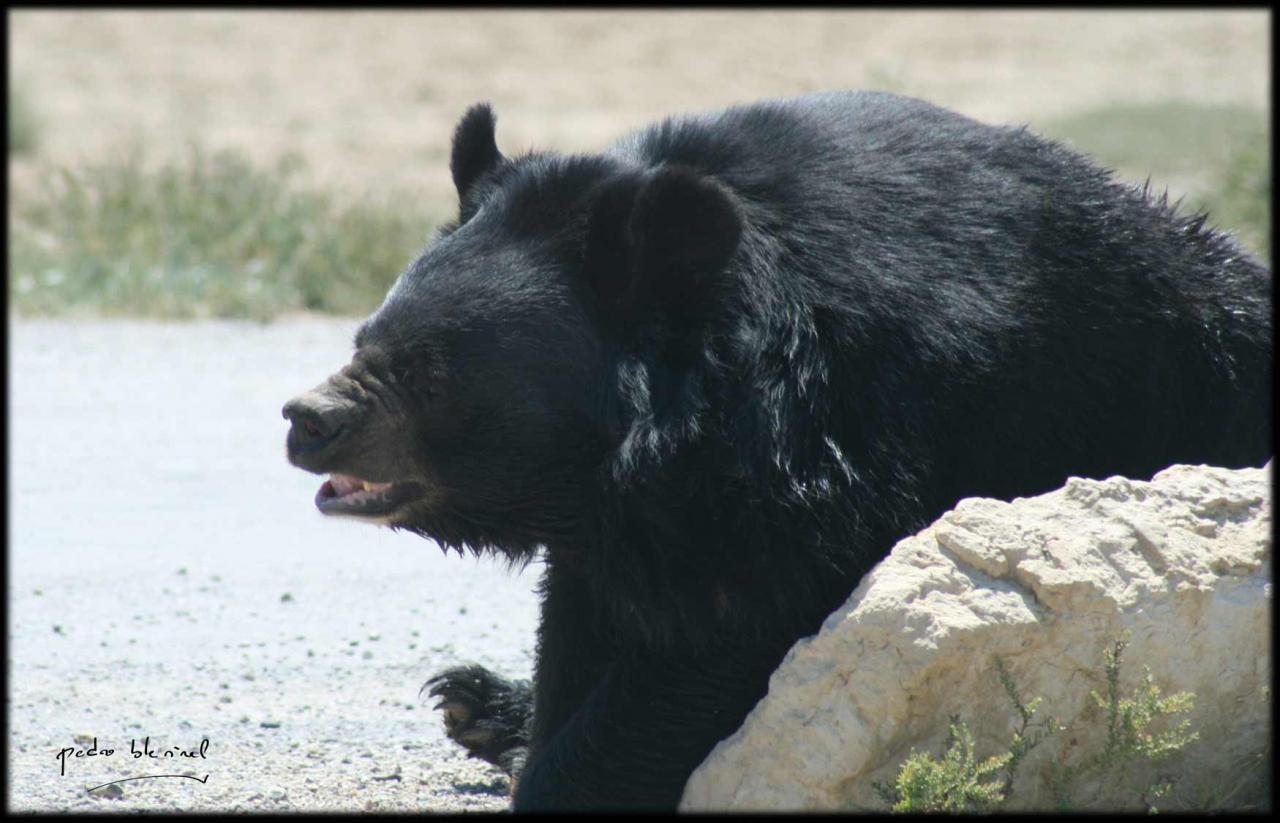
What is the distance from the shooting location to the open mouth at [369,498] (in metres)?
4.43

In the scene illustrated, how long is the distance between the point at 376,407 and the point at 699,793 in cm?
111

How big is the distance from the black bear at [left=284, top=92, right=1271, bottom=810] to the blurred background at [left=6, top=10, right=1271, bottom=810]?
0.73 meters

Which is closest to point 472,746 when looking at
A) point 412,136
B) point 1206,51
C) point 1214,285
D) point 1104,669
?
point 1104,669

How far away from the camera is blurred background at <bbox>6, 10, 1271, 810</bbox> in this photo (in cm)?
546

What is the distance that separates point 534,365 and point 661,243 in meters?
0.40

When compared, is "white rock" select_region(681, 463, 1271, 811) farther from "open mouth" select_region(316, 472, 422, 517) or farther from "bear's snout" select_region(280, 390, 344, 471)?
"bear's snout" select_region(280, 390, 344, 471)

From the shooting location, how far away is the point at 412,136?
18.8m

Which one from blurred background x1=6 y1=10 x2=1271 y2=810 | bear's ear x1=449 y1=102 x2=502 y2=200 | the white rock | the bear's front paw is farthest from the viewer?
blurred background x1=6 y1=10 x2=1271 y2=810

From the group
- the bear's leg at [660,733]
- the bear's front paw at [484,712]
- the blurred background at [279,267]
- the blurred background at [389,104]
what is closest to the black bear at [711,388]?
the bear's leg at [660,733]

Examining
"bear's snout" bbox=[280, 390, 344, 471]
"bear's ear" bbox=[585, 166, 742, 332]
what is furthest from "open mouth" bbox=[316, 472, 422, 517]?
"bear's ear" bbox=[585, 166, 742, 332]

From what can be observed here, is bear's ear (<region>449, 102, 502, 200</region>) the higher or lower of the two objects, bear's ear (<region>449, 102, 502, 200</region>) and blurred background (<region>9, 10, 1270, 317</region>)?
the lower

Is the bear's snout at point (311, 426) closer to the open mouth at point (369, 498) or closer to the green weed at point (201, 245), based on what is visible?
the open mouth at point (369, 498)
